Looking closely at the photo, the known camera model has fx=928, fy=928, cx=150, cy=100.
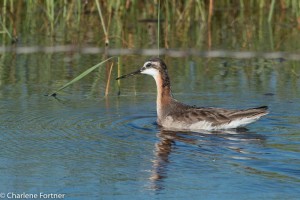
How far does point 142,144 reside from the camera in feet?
34.9

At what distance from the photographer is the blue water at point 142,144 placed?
8664 mm

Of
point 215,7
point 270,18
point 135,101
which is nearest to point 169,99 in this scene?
point 135,101

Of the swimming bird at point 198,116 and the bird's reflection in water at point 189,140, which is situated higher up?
the swimming bird at point 198,116

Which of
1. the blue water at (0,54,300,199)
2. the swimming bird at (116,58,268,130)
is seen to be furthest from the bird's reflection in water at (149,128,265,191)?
the swimming bird at (116,58,268,130)

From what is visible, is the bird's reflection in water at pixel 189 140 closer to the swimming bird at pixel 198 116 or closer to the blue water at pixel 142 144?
the blue water at pixel 142 144

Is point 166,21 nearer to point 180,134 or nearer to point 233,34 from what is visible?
point 233,34

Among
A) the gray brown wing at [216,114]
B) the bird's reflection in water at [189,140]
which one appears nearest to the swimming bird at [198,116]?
the gray brown wing at [216,114]

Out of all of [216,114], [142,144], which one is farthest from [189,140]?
[216,114]

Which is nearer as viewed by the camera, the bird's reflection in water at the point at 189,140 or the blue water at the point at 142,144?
the blue water at the point at 142,144

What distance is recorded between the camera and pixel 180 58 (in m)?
16.2

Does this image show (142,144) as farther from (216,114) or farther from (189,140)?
(216,114)

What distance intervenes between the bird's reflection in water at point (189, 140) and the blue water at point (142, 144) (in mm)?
12

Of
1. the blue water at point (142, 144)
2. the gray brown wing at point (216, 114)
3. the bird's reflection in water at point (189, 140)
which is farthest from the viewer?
the gray brown wing at point (216, 114)

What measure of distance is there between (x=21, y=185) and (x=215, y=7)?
1289 cm
